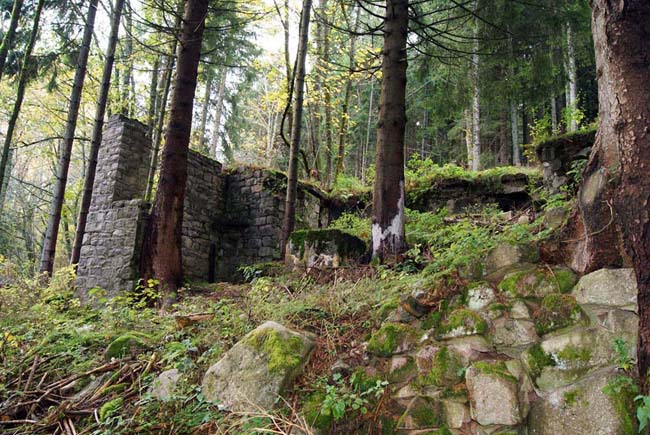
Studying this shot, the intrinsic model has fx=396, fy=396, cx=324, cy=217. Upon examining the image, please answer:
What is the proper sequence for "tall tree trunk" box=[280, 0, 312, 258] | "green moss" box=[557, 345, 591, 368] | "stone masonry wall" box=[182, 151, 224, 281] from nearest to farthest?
"green moss" box=[557, 345, 591, 368]
"tall tree trunk" box=[280, 0, 312, 258]
"stone masonry wall" box=[182, 151, 224, 281]

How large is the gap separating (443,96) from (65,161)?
768cm

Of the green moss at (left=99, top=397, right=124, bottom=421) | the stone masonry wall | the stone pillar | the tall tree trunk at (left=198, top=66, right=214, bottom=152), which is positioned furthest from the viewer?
the tall tree trunk at (left=198, top=66, right=214, bottom=152)

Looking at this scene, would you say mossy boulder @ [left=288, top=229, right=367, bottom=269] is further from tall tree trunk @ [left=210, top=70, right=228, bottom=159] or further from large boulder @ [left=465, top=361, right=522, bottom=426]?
tall tree trunk @ [left=210, top=70, right=228, bottom=159]

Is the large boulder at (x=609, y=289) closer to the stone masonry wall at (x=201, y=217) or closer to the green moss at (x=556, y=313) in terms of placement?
the green moss at (x=556, y=313)

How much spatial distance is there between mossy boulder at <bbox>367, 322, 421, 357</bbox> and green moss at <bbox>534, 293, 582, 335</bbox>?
2.37 ft

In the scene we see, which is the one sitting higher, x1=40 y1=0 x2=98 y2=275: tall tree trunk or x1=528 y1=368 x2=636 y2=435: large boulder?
x1=40 y1=0 x2=98 y2=275: tall tree trunk

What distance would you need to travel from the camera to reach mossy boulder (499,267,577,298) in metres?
2.38

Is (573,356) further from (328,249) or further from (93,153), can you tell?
(93,153)

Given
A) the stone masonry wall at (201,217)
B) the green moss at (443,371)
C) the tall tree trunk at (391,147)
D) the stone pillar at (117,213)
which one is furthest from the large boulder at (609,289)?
the stone masonry wall at (201,217)

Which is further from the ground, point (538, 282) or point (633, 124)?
point (633, 124)

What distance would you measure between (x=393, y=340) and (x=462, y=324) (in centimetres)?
45

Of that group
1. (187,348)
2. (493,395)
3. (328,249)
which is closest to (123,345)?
(187,348)

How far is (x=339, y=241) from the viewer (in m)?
5.11

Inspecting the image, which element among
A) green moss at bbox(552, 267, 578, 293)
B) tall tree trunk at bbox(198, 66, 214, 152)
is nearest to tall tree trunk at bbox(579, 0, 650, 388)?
green moss at bbox(552, 267, 578, 293)
